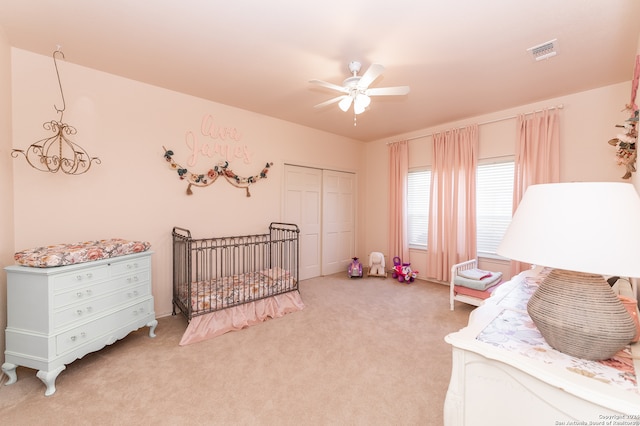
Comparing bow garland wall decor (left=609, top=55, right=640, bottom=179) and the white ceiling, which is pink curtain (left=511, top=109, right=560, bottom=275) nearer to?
the white ceiling

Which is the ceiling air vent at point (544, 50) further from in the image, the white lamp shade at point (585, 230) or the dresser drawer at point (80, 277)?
the dresser drawer at point (80, 277)

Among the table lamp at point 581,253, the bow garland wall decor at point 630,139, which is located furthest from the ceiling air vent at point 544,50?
the table lamp at point 581,253

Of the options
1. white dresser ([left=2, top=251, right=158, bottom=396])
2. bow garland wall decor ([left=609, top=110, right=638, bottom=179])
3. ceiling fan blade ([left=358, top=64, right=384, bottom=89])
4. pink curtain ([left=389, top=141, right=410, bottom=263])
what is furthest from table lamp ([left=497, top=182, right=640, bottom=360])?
pink curtain ([left=389, top=141, right=410, bottom=263])

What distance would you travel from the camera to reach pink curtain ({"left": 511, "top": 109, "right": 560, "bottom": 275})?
10.1ft

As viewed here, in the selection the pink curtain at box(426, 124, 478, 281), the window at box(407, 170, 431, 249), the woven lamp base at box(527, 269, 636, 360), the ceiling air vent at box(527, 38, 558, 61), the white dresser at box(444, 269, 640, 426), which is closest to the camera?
the white dresser at box(444, 269, 640, 426)

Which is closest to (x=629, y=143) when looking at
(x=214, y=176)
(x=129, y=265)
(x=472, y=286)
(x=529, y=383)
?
(x=472, y=286)

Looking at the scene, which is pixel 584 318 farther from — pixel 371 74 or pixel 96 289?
pixel 96 289

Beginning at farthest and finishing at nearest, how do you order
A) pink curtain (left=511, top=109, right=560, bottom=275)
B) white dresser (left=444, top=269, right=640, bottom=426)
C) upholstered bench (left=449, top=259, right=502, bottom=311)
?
1. pink curtain (left=511, top=109, right=560, bottom=275)
2. upholstered bench (left=449, top=259, right=502, bottom=311)
3. white dresser (left=444, top=269, right=640, bottom=426)

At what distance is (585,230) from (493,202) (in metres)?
3.25

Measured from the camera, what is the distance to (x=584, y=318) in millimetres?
846

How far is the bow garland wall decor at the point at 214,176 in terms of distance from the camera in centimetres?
298

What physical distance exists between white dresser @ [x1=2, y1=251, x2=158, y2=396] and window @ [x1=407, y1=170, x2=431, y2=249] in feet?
13.2

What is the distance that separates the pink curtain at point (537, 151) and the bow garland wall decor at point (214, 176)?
129 inches

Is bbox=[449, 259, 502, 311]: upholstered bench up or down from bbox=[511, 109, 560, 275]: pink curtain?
down
